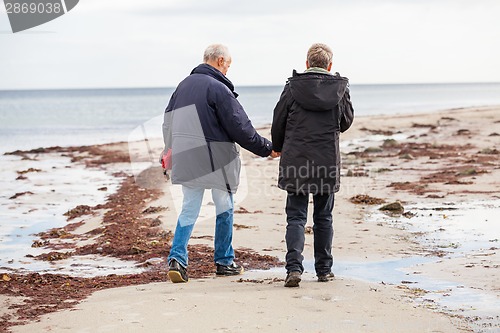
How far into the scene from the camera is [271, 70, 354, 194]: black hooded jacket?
18.5 ft

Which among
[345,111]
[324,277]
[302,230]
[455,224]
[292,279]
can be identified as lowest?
[455,224]

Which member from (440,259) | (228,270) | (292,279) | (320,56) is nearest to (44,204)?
(228,270)

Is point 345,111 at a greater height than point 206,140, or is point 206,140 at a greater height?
point 345,111

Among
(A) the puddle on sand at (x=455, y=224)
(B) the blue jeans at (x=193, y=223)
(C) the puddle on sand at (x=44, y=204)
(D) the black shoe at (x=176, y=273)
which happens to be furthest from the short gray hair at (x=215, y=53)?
(A) the puddle on sand at (x=455, y=224)

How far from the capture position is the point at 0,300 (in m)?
5.64

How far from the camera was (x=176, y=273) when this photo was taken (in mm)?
5988

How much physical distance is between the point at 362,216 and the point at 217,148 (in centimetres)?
394

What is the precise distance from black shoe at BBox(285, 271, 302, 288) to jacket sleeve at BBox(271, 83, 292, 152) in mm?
1050

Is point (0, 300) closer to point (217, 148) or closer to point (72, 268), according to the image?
point (72, 268)

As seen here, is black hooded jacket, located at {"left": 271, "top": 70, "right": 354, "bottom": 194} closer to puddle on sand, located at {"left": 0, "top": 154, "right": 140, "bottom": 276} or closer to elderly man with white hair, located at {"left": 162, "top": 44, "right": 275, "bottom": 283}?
elderly man with white hair, located at {"left": 162, "top": 44, "right": 275, "bottom": 283}

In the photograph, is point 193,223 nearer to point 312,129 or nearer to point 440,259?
point 312,129

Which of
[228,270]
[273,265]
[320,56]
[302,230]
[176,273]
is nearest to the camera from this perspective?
[320,56]

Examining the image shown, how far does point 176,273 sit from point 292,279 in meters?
0.99

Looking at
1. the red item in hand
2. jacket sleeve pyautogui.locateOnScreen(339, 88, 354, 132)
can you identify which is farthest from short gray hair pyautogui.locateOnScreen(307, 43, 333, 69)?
the red item in hand
